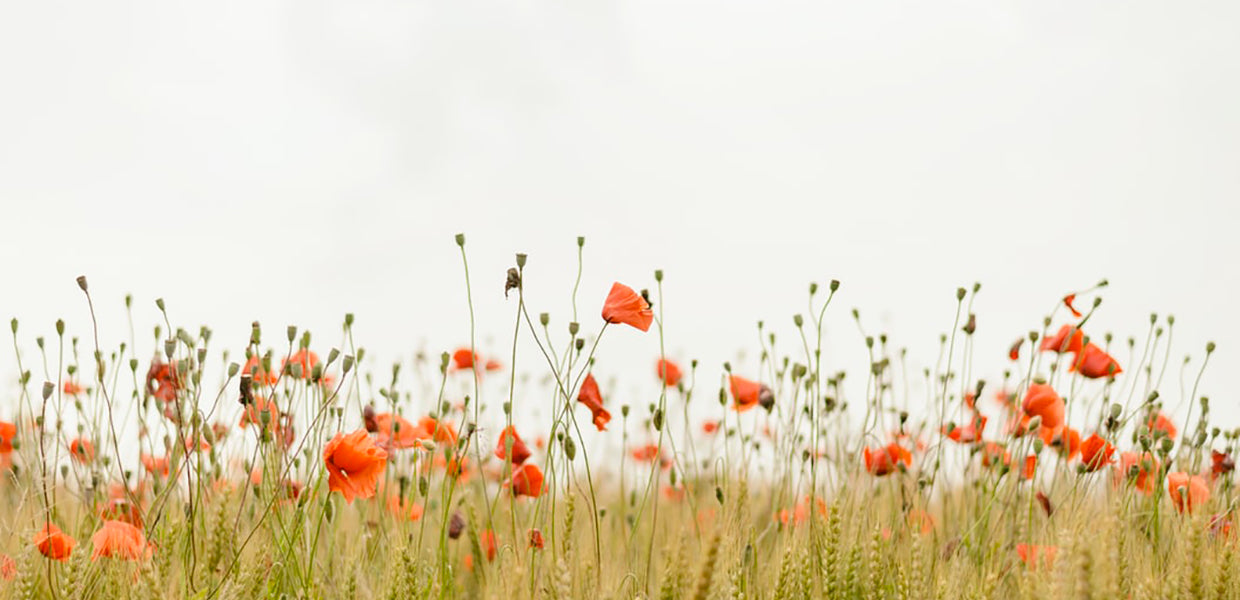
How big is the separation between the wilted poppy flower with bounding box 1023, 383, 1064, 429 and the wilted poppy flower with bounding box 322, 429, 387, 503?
1.86m

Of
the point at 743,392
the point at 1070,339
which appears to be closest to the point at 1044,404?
the point at 1070,339

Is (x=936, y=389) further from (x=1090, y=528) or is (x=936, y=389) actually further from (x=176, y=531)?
(x=176, y=531)

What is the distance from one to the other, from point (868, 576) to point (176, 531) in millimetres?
1793

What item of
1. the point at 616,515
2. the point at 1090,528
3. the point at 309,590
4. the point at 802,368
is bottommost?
the point at 616,515

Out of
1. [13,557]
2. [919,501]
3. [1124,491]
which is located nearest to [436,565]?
[13,557]

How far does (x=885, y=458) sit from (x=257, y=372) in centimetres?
189

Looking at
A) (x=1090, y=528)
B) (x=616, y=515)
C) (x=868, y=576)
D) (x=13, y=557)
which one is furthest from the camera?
(x=616, y=515)

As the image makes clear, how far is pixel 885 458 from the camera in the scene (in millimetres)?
3596

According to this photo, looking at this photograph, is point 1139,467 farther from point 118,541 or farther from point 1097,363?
point 118,541

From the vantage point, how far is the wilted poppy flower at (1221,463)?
135 inches

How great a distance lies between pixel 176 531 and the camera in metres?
3.08

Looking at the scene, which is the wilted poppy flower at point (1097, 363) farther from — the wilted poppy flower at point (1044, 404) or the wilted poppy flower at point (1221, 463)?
the wilted poppy flower at point (1221, 463)

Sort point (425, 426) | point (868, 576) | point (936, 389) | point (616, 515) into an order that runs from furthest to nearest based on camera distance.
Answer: point (616, 515) → point (936, 389) → point (425, 426) → point (868, 576)

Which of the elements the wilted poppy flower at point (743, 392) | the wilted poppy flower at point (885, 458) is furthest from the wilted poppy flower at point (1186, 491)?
the wilted poppy flower at point (743, 392)
